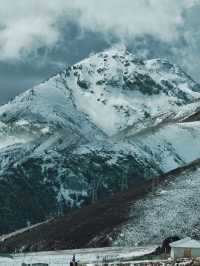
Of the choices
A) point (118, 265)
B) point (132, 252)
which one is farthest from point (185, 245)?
point (132, 252)

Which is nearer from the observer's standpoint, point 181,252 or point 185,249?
point 185,249

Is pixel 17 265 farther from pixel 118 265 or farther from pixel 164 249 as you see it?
pixel 118 265

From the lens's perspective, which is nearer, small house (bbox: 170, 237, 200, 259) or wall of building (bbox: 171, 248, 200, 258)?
small house (bbox: 170, 237, 200, 259)

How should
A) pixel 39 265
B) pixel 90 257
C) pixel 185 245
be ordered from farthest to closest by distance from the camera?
pixel 90 257 < pixel 39 265 < pixel 185 245

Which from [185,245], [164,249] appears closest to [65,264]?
[164,249]

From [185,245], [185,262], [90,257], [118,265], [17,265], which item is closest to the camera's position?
[185,262]

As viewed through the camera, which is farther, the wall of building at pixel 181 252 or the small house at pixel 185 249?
the wall of building at pixel 181 252

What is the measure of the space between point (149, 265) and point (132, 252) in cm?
8986

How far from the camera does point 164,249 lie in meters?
179

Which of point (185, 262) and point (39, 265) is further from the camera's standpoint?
point (39, 265)

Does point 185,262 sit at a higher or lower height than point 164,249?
lower

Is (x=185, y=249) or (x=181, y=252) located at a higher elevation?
(x=185, y=249)

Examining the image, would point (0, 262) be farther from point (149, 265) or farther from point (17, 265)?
point (149, 265)

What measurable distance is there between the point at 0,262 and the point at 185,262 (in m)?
79.2
